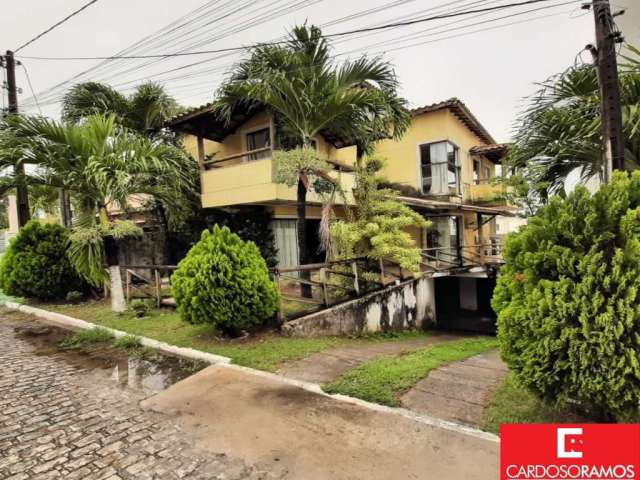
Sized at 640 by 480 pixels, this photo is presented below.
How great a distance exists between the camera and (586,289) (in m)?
3.18

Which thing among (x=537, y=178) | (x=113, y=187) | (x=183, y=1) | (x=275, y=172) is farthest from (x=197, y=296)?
(x=183, y=1)

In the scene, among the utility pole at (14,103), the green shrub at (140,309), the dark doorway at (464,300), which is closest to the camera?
the green shrub at (140,309)

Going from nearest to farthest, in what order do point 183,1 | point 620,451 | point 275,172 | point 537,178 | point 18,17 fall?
point 620,451 → point 537,178 → point 275,172 → point 183,1 → point 18,17

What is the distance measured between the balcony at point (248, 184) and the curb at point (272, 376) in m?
4.40

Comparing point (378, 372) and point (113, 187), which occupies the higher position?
point (113, 187)

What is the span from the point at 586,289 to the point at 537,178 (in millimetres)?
4510

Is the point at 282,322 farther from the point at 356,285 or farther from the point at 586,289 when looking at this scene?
the point at 586,289

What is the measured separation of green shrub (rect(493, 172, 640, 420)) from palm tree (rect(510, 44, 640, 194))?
306cm

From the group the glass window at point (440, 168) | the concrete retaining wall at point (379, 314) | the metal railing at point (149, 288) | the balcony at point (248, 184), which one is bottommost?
the concrete retaining wall at point (379, 314)

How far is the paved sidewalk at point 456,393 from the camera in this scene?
395cm

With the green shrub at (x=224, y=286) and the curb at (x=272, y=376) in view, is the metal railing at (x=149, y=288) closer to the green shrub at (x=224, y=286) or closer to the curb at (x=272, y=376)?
the curb at (x=272, y=376)

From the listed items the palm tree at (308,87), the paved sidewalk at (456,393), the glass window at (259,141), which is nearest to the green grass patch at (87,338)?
the palm tree at (308,87)

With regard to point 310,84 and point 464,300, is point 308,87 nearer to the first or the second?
point 310,84

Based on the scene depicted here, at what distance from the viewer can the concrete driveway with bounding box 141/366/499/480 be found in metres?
3.04
